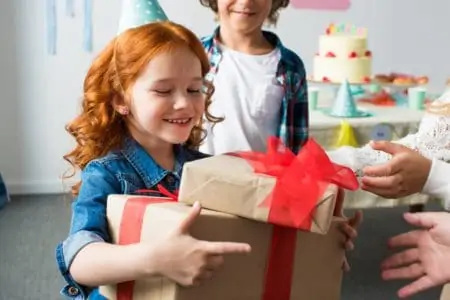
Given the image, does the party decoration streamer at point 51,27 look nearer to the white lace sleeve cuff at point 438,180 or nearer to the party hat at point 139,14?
the party hat at point 139,14

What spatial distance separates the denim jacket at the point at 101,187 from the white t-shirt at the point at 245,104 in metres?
0.68

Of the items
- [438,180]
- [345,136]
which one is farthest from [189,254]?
[345,136]

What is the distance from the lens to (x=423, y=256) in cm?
109

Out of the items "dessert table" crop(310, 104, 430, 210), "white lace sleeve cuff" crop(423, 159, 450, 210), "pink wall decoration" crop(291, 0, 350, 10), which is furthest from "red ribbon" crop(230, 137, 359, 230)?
"pink wall decoration" crop(291, 0, 350, 10)

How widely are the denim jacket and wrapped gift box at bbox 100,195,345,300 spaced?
40mm

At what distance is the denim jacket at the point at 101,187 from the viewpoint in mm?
942

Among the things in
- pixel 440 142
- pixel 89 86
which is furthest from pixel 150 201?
pixel 440 142

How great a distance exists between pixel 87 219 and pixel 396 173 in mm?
592

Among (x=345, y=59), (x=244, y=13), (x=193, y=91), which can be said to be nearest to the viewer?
(x=193, y=91)

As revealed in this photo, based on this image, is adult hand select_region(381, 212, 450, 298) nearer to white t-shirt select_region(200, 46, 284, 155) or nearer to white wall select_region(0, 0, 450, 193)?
white t-shirt select_region(200, 46, 284, 155)

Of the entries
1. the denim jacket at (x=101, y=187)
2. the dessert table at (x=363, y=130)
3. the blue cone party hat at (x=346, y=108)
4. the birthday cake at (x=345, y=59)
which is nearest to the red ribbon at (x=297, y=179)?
the denim jacket at (x=101, y=187)

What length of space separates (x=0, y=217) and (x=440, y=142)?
2.29m

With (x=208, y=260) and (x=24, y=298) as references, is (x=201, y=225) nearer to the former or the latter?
(x=208, y=260)

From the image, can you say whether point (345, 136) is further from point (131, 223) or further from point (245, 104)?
point (131, 223)
